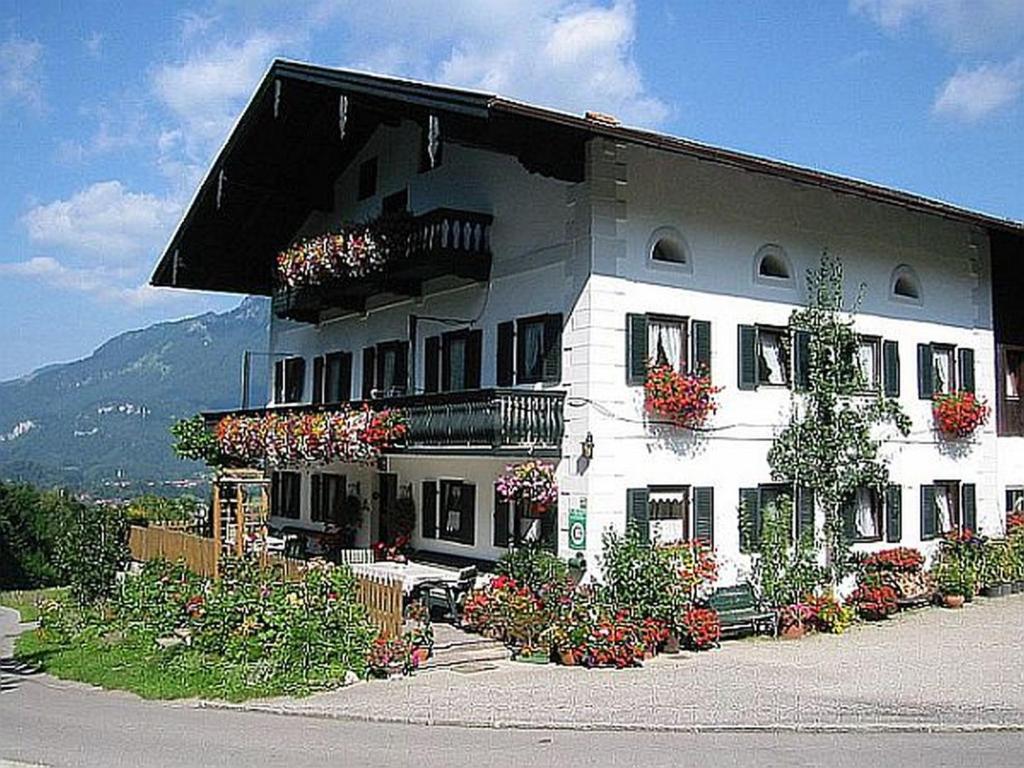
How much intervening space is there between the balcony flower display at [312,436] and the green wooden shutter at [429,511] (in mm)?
1413

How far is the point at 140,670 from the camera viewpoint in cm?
1536

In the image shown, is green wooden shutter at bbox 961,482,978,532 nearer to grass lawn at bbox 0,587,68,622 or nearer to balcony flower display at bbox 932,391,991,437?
balcony flower display at bbox 932,391,991,437

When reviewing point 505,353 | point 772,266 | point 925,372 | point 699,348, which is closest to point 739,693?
point 699,348

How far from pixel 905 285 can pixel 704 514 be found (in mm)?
6693

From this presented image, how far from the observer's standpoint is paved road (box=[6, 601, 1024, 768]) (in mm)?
10359

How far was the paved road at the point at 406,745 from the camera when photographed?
1036 cm

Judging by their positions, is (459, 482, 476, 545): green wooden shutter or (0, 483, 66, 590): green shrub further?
(0, 483, 66, 590): green shrub

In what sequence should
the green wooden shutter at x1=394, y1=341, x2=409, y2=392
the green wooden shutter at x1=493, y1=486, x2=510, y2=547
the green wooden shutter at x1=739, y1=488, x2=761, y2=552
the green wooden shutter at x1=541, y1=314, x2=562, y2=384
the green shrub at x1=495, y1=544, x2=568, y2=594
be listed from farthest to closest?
1. the green wooden shutter at x1=394, y1=341, x2=409, y2=392
2. the green wooden shutter at x1=493, y1=486, x2=510, y2=547
3. the green wooden shutter at x1=739, y1=488, x2=761, y2=552
4. the green wooden shutter at x1=541, y1=314, x2=562, y2=384
5. the green shrub at x1=495, y1=544, x2=568, y2=594

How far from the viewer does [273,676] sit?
46.1 feet

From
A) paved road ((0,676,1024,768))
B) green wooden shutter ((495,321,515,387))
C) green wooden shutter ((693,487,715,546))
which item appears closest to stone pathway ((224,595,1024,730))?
paved road ((0,676,1024,768))

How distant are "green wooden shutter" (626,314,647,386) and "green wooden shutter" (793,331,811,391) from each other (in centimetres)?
329

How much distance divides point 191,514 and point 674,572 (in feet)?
57.3

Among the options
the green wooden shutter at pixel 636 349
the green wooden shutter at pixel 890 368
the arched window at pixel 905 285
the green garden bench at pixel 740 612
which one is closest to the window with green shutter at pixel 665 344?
the green wooden shutter at pixel 636 349

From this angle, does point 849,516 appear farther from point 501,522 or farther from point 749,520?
point 501,522
